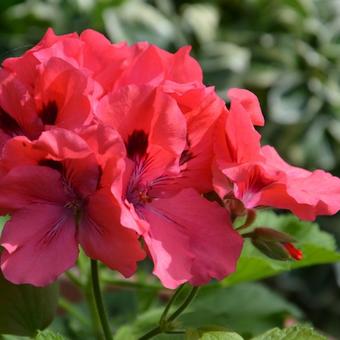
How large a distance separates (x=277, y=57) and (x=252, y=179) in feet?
5.79

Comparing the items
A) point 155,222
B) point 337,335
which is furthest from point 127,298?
point 337,335

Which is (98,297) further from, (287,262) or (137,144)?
(287,262)

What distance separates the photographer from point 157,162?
602 mm

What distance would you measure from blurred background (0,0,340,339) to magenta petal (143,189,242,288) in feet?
5.06

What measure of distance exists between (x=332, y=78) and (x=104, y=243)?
5.94ft

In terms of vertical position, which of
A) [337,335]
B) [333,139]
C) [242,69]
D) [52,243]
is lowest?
[337,335]

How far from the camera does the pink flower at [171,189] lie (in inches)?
22.7

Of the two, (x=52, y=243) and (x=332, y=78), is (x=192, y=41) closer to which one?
(x=332, y=78)

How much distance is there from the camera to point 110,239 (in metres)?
0.57

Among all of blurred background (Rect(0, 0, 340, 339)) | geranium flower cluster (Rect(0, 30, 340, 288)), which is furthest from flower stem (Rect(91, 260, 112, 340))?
blurred background (Rect(0, 0, 340, 339))

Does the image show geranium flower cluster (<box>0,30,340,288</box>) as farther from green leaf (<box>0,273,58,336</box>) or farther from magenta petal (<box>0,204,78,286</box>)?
green leaf (<box>0,273,58,336</box>)

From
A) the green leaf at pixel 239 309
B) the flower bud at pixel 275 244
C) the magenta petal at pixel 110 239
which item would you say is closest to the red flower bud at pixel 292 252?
the flower bud at pixel 275 244

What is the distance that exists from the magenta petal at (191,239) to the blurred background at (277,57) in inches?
60.7

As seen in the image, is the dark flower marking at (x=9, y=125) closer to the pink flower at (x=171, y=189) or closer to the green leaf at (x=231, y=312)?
the pink flower at (x=171, y=189)
